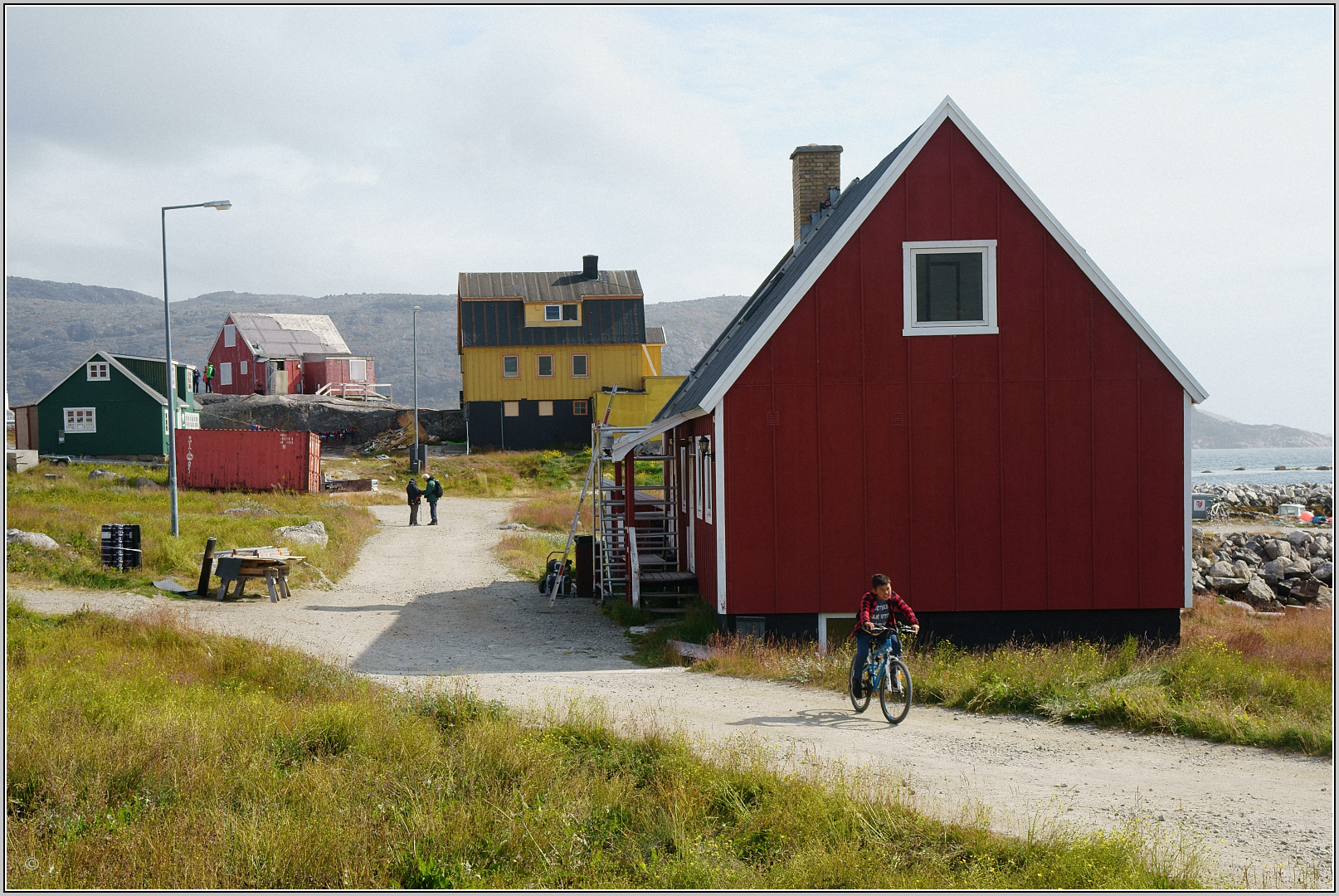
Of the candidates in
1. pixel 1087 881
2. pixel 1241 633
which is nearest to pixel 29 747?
pixel 1087 881

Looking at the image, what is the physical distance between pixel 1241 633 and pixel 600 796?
1282 cm

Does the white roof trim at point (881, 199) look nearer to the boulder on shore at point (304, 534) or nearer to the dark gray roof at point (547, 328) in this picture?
the boulder on shore at point (304, 534)

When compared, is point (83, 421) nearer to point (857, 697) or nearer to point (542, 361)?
point (542, 361)

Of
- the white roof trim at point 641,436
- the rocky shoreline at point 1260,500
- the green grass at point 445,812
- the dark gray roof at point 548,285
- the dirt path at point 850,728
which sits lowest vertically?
the rocky shoreline at point 1260,500

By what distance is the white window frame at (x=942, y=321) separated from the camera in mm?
14875

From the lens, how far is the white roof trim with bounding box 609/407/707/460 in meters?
17.3

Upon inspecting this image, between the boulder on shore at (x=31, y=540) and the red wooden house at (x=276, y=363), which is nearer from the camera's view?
the boulder on shore at (x=31, y=540)

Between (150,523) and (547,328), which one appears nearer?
(150,523)

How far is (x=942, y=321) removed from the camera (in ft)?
49.3

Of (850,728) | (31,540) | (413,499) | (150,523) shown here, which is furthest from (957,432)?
(413,499)

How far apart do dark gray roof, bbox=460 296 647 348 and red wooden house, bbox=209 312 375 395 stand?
1647 centimetres

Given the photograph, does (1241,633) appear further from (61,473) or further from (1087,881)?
(61,473)

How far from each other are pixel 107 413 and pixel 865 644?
142 feet

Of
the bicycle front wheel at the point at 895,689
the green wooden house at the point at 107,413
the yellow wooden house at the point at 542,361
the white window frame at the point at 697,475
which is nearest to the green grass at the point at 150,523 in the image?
the green wooden house at the point at 107,413
